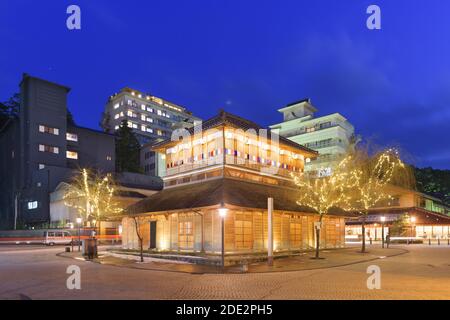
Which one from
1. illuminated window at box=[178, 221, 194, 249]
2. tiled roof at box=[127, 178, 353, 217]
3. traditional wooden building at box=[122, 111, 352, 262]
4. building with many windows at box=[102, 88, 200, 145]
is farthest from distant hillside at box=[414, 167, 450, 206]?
illuminated window at box=[178, 221, 194, 249]

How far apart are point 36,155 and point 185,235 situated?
46.8 m

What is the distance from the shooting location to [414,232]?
58.0 m

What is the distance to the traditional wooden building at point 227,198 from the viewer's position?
25.5 meters

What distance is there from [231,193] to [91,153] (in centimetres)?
5710

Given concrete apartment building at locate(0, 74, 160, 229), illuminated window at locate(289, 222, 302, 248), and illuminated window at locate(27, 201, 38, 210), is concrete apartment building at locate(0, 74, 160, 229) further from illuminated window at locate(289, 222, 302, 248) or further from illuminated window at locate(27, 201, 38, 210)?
illuminated window at locate(289, 222, 302, 248)

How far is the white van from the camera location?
50112 mm

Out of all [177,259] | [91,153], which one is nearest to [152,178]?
[91,153]

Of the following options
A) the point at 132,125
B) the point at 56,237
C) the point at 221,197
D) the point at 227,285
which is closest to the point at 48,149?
the point at 56,237

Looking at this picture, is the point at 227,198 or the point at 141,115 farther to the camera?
the point at 141,115

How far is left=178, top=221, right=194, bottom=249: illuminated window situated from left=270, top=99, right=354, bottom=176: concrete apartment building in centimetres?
5131

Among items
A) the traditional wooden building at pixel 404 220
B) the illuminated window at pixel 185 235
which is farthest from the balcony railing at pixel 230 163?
the traditional wooden building at pixel 404 220

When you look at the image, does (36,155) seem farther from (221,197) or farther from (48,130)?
(221,197)

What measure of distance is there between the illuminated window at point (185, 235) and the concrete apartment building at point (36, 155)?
38334 millimetres

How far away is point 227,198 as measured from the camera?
23734mm
